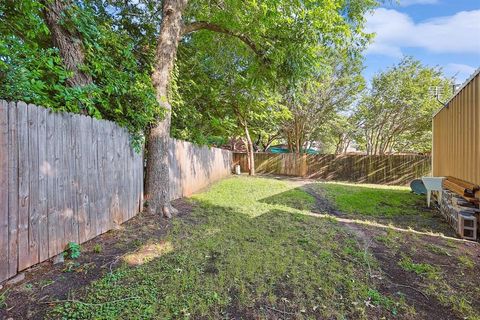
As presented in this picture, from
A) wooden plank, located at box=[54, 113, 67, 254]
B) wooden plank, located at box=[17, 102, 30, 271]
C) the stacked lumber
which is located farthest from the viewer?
the stacked lumber

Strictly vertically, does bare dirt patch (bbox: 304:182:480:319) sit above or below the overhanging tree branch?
below

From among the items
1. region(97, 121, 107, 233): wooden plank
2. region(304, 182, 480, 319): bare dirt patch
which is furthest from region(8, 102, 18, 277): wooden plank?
region(304, 182, 480, 319): bare dirt patch

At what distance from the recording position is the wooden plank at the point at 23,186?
2.05 m

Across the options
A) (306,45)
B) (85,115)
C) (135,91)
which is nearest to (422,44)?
(306,45)

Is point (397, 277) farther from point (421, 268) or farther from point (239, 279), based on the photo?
point (239, 279)

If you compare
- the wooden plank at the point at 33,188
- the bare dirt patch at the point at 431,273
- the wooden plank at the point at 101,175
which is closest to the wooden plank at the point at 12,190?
the wooden plank at the point at 33,188

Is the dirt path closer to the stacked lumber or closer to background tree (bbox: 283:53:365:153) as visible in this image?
the stacked lumber

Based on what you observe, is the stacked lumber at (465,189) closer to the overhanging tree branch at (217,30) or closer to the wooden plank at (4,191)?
the overhanging tree branch at (217,30)

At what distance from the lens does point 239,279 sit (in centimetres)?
234

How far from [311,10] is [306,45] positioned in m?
0.63

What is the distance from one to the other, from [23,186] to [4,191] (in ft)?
0.53

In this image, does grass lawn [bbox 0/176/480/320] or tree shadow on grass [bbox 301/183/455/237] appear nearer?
grass lawn [bbox 0/176/480/320]

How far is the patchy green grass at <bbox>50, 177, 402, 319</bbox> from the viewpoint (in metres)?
1.88

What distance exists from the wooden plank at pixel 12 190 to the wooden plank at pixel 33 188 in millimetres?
118
